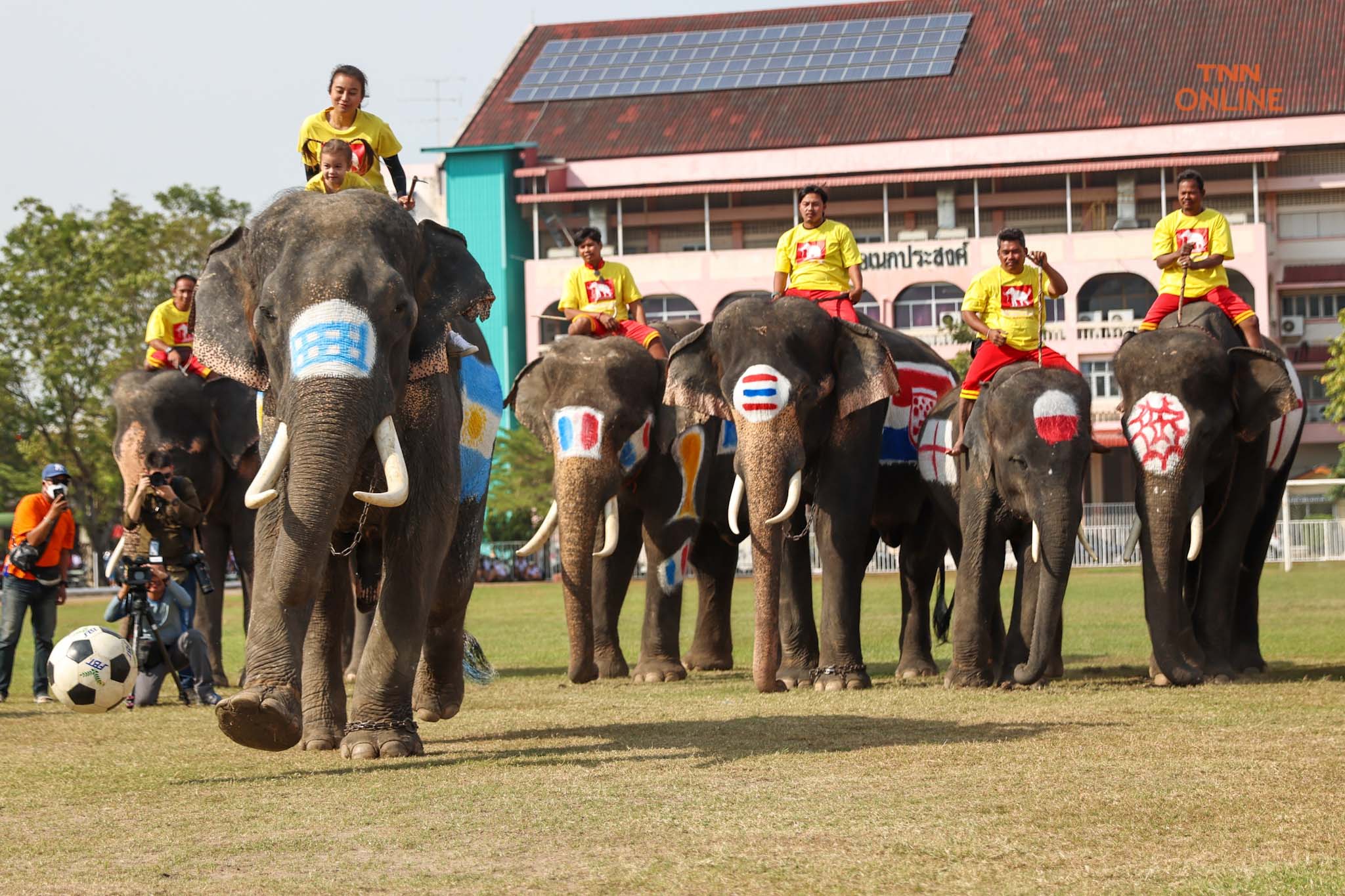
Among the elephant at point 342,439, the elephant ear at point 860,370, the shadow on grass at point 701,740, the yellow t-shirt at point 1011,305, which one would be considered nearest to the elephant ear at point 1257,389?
the yellow t-shirt at point 1011,305

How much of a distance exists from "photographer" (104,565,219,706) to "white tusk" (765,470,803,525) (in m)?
4.22

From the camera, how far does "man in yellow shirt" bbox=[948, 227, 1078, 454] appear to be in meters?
14.2

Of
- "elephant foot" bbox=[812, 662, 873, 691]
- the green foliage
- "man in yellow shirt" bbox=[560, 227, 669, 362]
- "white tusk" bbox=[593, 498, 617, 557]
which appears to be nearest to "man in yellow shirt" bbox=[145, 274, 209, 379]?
"man in yellow shirt" bbox=[560, 227, 669, 362]

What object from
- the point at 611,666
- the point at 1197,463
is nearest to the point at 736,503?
the point at 611,666

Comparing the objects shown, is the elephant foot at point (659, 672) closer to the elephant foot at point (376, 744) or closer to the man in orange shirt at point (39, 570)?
the man in orange shirt at point (39, 570)

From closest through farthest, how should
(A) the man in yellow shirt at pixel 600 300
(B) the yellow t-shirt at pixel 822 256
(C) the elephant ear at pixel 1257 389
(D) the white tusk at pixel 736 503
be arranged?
(D) the white tusk at pixel 736 503
(C) the elephant ear at pixel 1257 389
(B) the yellow t-shirt at pixel 822 256
(A) the man in yellow shirt at pixel 600 300

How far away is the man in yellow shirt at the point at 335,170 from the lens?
32.6 ft

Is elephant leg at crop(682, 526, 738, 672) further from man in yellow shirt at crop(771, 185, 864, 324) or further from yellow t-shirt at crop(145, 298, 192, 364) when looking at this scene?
yellow t-shirt at crop(145, 298, 192, 364)

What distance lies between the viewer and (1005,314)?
14.3 metres

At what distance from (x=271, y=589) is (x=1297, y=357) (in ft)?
193

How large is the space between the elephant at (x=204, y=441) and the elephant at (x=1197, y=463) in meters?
6.93

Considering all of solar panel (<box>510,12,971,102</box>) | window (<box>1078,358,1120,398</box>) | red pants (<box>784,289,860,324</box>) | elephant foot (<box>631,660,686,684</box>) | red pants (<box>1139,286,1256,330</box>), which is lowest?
elephant foot (<box>631,660,686,684</box>)

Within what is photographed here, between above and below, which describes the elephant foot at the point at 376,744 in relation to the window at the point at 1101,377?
below

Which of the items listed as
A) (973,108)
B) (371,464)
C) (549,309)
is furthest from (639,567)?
(371,464)
